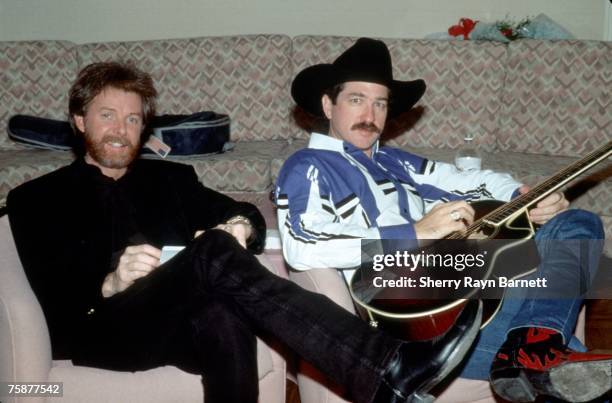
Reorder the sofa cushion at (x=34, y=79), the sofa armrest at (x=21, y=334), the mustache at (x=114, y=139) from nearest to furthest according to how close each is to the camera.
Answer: the sofa armrest at (x=21, y=334) < the mustache at (x=114, y=139) < the sofa cushion at (x=34, y=79)

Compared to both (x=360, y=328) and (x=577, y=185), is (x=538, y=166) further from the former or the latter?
(x=360, y=328)

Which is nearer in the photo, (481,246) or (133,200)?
(481,246)

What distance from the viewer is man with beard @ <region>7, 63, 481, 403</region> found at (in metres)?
1.29

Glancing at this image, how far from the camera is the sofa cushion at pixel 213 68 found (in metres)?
3.49

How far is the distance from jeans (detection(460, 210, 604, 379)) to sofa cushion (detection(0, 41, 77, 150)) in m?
2.90

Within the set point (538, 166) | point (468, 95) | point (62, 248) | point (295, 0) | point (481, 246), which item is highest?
point (295, 0)

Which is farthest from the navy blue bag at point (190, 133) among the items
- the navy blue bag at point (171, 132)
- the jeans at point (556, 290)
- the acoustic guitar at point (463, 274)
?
the jeans at point (556, 290)

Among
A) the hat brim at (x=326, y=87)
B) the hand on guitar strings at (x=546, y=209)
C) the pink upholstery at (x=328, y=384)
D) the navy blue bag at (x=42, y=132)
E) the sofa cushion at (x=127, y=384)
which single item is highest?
the hat brim at (x=326, y=87)

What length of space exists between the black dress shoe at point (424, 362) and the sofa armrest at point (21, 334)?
83 centimetres

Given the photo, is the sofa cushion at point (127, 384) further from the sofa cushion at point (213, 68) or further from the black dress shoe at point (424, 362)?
the sofa cushion at point (213, 68)

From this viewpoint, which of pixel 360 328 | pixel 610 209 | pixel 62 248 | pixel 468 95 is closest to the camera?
pixel 360 328

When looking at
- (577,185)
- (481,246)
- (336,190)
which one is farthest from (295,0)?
(481,246)

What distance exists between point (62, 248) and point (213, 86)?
2.07 m

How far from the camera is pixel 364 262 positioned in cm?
162
